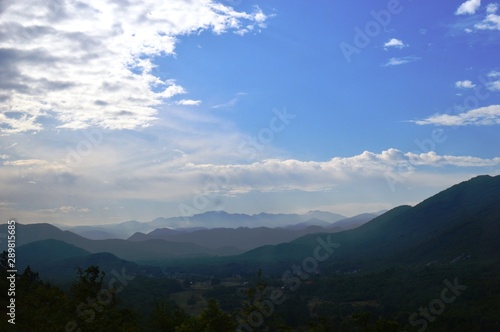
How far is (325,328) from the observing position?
26812 millimetres

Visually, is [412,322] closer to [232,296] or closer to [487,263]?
[487,263]

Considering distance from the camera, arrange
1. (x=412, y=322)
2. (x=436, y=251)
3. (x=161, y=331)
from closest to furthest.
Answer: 1. (x=161, y=331)
2. (x=412, y=322)
3. (x=436, y=251)

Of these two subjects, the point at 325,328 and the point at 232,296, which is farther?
the point at 232,296

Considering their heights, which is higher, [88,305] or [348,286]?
[88,305]

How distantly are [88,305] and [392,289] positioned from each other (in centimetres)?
13262

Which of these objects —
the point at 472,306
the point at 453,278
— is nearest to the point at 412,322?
the point at 472,306

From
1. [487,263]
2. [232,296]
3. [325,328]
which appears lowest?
[232,296]

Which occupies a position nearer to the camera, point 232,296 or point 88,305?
point 88,305

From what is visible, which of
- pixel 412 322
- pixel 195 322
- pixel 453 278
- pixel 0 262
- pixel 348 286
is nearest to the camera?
pixel 195 322

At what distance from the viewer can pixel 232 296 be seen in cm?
15488

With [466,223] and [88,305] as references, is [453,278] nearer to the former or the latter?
[466,223]

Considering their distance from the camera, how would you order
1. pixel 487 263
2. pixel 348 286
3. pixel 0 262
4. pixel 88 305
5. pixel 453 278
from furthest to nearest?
1. pixel 348 286
2. pixel 487 263
3. pixel 453 278
4. pixel 0 262
5. pixel 88 305

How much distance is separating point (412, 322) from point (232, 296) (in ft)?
229

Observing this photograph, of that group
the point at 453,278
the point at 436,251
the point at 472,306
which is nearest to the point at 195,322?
the point at 472,306
